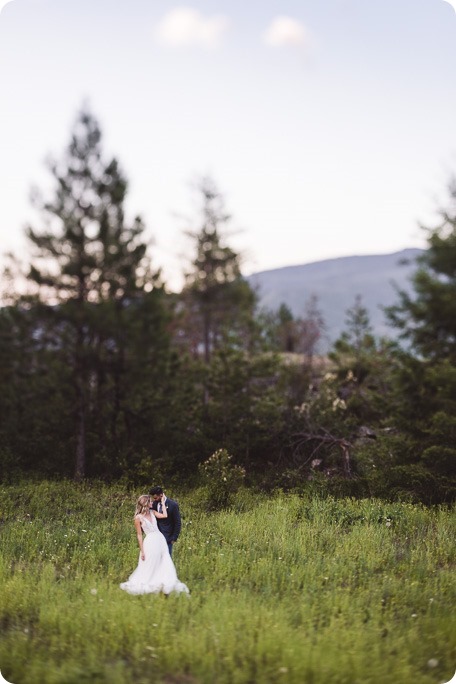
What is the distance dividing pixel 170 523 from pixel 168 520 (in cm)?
6

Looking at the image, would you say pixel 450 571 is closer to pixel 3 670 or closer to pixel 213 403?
pixel 3 670

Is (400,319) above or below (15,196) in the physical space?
below

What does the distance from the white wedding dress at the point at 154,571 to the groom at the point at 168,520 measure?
1.02ft

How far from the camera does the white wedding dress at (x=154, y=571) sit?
829 centimetres

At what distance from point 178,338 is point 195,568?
28.9m

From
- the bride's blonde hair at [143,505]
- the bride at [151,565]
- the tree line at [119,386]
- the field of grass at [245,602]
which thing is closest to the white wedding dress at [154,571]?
the bride at [151,565]

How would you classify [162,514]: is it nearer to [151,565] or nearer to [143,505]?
[143,505]

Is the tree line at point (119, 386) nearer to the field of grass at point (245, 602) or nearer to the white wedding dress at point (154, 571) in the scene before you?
the field of grass at point (245, 602)

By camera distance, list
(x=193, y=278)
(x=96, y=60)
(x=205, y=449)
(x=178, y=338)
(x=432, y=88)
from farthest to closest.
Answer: (x=178, y=338) → (x=193, y=278) → (x=205, y=449) → (x=432, y=88) → (x=96, y=60)

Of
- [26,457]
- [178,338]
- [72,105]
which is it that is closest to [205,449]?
[26,457]

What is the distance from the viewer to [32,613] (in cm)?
737

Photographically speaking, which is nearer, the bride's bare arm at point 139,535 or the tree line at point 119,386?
the bride's bare arm at point 139,535

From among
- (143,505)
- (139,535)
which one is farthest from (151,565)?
(143,505)

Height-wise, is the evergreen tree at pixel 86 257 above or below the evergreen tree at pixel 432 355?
above
